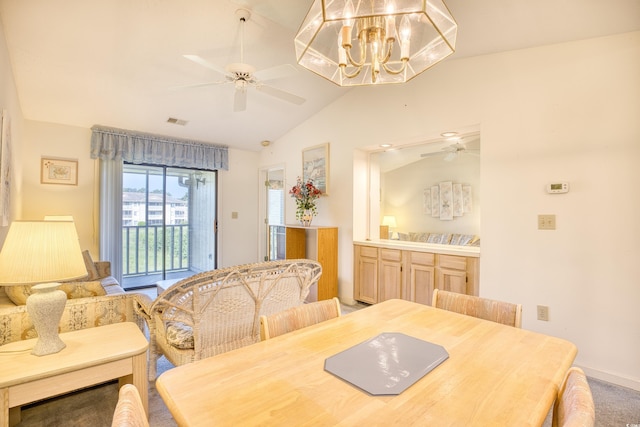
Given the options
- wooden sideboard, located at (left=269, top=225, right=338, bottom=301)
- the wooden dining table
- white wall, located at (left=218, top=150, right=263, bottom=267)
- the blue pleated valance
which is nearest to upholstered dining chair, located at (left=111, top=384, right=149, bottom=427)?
the wooden dining table

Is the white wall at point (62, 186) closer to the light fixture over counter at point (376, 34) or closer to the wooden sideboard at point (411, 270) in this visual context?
the wooden sideboard at point (411, 270)

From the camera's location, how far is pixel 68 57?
2.85 meters

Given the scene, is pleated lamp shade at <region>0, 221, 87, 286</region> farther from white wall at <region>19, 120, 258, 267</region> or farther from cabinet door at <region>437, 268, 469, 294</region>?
white wall at <region>19, 120, 258, 267</region>

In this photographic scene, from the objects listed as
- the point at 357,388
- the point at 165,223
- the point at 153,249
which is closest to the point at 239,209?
the point at 165,223

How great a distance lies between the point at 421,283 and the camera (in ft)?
10.6

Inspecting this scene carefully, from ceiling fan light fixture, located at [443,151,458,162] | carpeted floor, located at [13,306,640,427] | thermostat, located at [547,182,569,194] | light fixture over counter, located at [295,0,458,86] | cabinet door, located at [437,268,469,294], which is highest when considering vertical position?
light fixture over counter, located at [295,0,458,86]

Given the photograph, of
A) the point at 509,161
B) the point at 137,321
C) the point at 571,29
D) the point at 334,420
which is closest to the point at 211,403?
the point at 334,420

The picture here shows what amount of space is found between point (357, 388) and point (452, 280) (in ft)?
8.10

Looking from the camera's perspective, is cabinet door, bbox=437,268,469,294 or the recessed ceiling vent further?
the recessed ceiling vent

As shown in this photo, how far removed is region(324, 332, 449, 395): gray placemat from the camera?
887mm

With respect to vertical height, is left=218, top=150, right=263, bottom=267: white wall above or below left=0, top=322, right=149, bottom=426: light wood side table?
above

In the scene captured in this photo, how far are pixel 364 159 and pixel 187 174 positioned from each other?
3.11 metres

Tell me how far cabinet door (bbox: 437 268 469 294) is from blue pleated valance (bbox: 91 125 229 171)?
3.92 meters

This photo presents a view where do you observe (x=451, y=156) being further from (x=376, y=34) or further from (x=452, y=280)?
(x=376, y=34)
